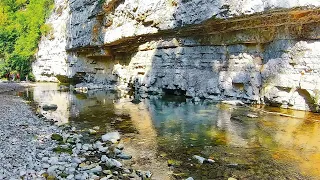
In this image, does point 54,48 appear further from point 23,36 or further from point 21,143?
point 21,143

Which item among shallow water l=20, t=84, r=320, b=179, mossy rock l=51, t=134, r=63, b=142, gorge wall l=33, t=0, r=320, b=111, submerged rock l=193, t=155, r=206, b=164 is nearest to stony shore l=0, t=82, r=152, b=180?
mossy rock l=51, t=134, r=63, b=142

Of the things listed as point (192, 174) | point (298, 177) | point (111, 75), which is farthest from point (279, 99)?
point (111, 75)

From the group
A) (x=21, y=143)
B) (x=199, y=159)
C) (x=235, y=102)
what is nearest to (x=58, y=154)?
(x=21, y=143)

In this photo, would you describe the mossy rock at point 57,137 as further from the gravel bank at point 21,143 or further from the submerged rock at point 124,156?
the submerged rock at point 124,156

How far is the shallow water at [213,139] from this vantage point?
588cm

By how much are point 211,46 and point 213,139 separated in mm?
9969

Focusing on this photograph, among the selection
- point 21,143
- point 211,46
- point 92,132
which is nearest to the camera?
point 21,143

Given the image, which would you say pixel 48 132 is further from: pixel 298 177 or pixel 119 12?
pixel 119 12

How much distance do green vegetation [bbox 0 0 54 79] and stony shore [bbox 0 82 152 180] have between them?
90.7ft

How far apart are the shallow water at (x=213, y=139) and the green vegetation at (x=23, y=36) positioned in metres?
24.2

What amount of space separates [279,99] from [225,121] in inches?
183

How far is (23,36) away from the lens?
114ft

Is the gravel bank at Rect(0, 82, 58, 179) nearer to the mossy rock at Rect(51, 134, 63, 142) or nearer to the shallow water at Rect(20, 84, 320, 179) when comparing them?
the mossy rock at Rect(51, 134, 63, 142)

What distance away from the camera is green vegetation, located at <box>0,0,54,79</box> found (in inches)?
1331
